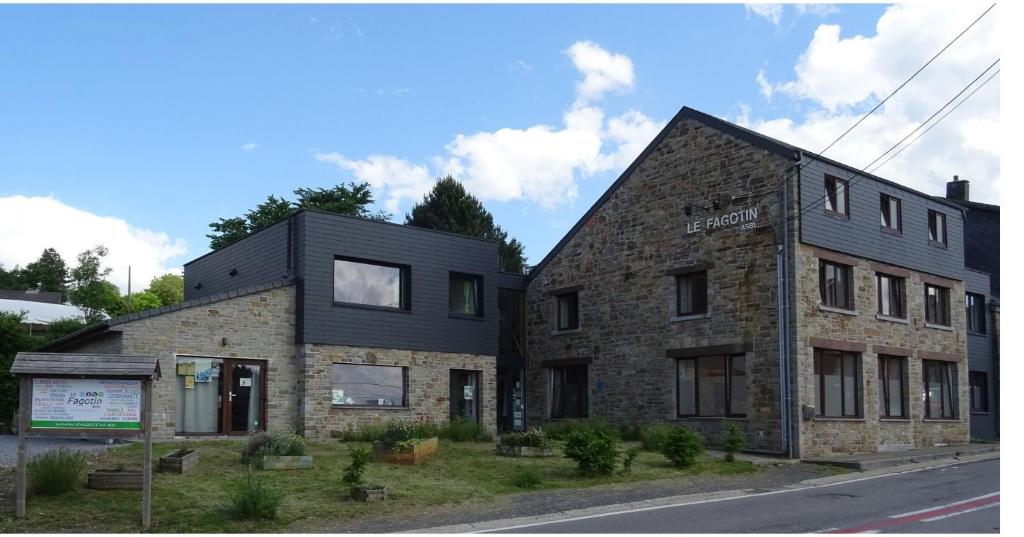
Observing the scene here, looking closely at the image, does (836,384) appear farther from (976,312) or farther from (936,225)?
(976,312)

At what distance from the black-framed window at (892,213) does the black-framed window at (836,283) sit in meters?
2.55

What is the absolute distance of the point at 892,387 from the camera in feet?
88.4

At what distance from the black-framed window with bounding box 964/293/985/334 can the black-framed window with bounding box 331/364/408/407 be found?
2249 centimetres

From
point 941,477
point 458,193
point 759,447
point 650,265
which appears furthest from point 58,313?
point 941,477

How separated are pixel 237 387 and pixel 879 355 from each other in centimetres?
1764

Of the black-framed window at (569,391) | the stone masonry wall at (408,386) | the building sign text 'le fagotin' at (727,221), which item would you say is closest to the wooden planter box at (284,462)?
the stone masonry wall at (408,386)

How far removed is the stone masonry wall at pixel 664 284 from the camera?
2411 centimetres

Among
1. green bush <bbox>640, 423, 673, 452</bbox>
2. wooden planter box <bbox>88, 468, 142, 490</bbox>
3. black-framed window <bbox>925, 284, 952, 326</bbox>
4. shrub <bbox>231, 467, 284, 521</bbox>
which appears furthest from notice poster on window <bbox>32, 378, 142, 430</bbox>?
black-framed window <bbox>925, 284, 952, 326</bbox>

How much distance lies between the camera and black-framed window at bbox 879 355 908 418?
26.5 meters

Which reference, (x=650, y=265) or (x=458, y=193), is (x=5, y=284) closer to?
(x=458, y=193)

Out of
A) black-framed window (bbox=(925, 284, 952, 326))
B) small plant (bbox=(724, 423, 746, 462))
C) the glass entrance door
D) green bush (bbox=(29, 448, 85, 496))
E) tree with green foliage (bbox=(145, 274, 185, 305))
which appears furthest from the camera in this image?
tree with green foliage (bbox=(145, 274, 185, 305))

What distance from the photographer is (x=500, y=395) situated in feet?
103

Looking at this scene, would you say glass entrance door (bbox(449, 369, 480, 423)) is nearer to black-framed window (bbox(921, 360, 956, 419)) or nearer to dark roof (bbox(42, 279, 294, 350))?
dark roof (bbox(42, 279, 294, 350))

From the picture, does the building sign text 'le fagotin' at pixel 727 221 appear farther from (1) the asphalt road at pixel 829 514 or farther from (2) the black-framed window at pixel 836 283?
(1) the asphalt road at pixel 829 514
